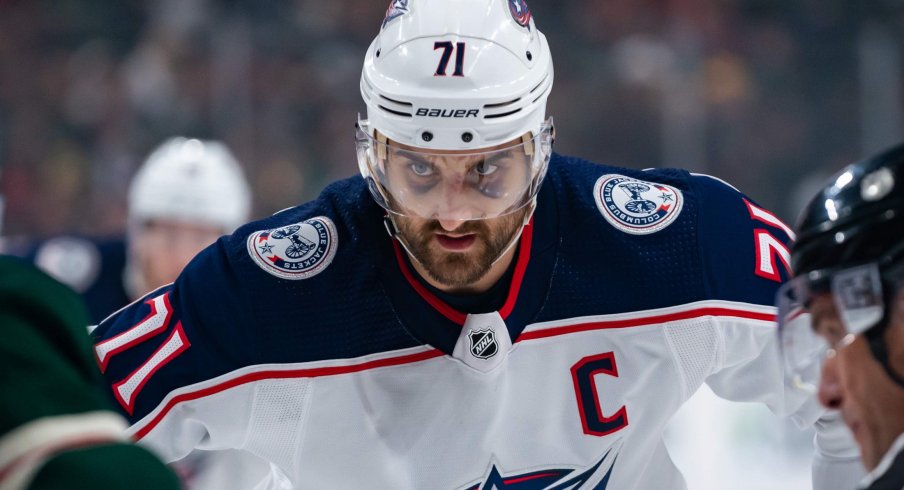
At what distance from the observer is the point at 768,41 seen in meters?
5.68

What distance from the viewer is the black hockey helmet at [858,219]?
1381mm

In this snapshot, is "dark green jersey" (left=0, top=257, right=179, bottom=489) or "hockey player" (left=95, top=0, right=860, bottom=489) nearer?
"dark green jersey" (left=0, top=257, right=179, bottom=489)

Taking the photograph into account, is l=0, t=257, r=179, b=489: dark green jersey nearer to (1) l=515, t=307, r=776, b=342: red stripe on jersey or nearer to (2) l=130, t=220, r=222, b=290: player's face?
(1) l=515, t=307, r=776, b=342: red stripe on jersey

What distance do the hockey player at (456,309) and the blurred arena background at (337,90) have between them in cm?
316

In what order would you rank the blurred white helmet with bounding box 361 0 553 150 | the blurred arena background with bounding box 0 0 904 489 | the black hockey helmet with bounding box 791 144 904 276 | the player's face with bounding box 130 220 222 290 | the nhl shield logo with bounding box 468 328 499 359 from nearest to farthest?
the black hockey helmet with bounding box 791 144 904 276 < the blurred white helmet with bounding box 361 0 553 150 < the nhl shield logo with bounding box 468 328 499 359 < the player's face with bounding box 130 220 222 290 < the blurred arena background with bounding box 0 0 904 489

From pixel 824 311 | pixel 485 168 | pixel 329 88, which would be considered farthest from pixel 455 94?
pixel 329 88

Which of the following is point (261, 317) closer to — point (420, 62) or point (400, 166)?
point (400, 166)

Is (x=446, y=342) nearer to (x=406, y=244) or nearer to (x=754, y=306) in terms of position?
(x=406, y=244)

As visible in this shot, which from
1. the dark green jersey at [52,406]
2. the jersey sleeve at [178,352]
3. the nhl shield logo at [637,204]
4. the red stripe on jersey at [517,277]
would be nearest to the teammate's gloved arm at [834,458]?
the nhl shield logo at [637,204]

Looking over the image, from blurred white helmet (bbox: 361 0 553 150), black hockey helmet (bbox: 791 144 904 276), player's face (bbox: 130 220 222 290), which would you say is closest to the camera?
black hockey helmet (bbox: 791 144 904 276)

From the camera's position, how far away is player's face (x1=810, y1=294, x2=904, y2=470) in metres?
1.42

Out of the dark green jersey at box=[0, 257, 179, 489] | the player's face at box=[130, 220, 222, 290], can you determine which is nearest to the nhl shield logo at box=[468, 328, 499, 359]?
the dark green jersey at box=[0, 257, 179, 489]

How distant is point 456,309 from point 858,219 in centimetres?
100

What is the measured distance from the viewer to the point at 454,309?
Result: 227 centimetres
